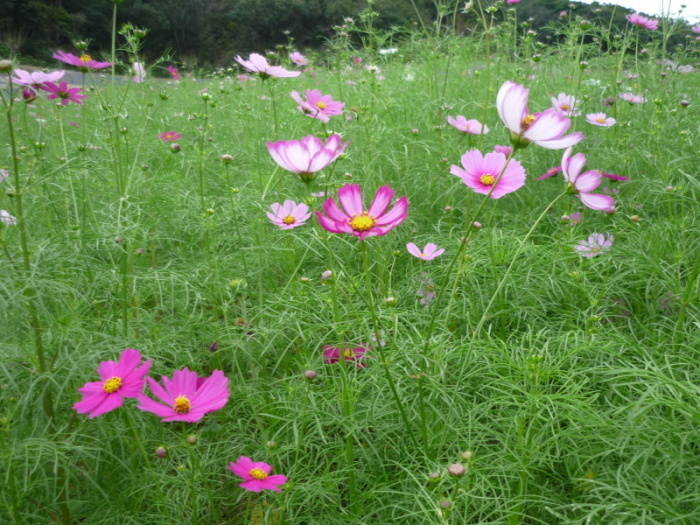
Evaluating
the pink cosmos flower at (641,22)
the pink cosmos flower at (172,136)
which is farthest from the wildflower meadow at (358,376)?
the pink cosmos flower at (641,22)

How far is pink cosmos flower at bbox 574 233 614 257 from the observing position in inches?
47.0

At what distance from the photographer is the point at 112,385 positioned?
2.58 feet

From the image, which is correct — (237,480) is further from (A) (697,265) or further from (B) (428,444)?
(A) (697,265)

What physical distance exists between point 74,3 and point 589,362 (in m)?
15.6

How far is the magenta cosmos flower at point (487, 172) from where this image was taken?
850 millimetres

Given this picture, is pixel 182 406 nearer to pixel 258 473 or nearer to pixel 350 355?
pixel 258 473

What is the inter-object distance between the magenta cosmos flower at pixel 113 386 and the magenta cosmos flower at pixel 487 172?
1.89ft

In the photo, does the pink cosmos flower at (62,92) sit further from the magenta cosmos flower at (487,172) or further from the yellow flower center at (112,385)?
the magenta cosmos flower at (487,172)

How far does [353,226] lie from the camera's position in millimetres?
733

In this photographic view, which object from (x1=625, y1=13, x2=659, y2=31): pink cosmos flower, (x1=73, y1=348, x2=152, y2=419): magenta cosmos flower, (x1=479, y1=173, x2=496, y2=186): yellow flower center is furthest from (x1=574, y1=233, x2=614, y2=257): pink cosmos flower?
(x1=625, y1=13, x2=659, y2=31): pink cosmos flower

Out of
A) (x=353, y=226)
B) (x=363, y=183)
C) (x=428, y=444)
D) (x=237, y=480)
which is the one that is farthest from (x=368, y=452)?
(x=363, y=183)

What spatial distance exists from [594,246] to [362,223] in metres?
0.79

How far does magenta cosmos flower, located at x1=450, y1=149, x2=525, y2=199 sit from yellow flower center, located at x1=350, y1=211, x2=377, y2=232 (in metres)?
0.19

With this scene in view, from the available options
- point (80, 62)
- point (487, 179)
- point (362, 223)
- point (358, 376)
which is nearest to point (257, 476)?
point (358, 376)
